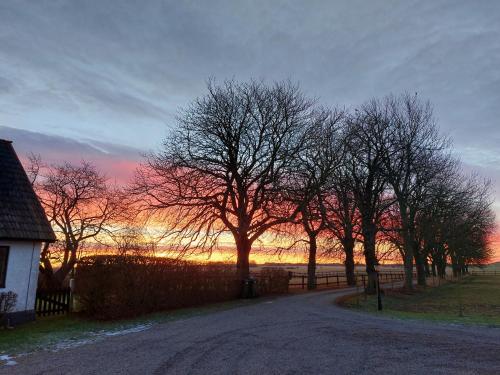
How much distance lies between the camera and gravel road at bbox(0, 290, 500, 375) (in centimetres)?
815

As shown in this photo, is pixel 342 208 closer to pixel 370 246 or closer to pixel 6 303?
pixel 370 246

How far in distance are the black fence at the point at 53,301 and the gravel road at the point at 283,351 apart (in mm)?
6016

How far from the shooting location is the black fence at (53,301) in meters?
16.5

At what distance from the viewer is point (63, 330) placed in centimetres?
1305

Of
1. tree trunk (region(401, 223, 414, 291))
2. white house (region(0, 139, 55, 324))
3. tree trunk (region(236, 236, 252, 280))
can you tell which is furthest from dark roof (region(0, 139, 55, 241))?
tree trunk (region(401, 223, 414, 291))

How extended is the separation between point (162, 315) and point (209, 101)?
15018 mm

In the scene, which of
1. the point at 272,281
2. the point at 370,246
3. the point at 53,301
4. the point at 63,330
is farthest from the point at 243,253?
the point at 63,330

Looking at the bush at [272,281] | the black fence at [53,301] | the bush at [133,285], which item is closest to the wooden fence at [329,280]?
the bush at [272,281]

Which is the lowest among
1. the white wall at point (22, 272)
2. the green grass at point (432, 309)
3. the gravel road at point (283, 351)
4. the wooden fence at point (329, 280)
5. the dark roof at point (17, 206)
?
the green grass at point (432, 309)

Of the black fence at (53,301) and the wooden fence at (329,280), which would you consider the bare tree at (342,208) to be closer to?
the wooden fence at (329,280)

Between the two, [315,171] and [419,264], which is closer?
[315,171]

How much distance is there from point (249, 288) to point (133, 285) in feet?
32.3

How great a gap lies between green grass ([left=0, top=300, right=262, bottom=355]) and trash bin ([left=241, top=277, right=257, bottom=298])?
6.13 m

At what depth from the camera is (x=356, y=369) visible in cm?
805
